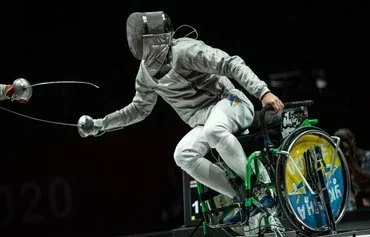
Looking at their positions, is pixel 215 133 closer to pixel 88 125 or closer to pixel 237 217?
pixel 237 217

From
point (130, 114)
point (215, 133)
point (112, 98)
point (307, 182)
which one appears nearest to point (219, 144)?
point (215, 133)

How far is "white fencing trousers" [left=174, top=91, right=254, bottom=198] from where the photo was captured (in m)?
2.96

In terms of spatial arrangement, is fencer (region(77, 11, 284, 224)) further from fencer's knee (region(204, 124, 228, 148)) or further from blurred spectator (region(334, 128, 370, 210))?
blurred spectator (region(334, 128, 370, 210))

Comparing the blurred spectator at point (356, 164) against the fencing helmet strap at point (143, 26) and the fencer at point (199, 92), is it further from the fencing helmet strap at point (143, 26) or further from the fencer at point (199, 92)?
the fencing helmet strap at point (143, 26)

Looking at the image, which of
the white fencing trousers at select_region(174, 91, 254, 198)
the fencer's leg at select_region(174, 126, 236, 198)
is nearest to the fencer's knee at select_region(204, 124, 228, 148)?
the white fencing trousers at select_region(174, 91, 254, 198)

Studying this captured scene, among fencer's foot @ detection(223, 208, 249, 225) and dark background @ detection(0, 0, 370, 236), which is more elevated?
dark background @ detection(0, 0, 370, 236)

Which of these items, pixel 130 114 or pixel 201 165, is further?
pixel 130 114

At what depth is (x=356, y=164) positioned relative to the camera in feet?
18.4

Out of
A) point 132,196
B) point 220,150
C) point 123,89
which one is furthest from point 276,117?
point 132,196

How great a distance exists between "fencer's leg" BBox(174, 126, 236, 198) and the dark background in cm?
258

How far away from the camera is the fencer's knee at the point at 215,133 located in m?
2.94

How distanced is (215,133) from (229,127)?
12cm

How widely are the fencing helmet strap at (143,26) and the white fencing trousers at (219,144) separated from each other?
1.50 feet

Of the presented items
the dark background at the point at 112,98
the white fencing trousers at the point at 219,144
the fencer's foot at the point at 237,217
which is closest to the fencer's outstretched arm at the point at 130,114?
the white fencing trousers at the point at 219,144
